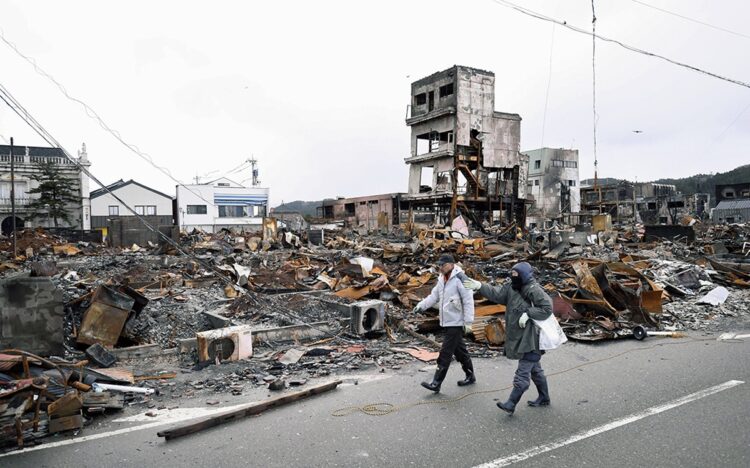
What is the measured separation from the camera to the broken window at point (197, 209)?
53.6m

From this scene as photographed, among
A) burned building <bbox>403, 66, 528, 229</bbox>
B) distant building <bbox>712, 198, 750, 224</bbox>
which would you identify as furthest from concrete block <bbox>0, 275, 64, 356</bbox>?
distant building <bbox>712, 198, 750, 224</bbox>

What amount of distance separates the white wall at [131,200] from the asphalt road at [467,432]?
47787mm

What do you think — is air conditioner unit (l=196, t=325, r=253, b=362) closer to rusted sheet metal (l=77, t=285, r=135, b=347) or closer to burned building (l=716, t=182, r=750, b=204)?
rusted sheet metal (l=77, t=285, r=135, b=347)

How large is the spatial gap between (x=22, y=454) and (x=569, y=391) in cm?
535

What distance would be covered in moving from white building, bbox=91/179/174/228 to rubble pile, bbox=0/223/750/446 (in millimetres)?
33172

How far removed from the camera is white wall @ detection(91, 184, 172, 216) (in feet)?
157

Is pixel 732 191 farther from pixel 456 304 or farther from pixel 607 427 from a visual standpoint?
pixel 607 427

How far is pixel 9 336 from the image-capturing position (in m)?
6.48

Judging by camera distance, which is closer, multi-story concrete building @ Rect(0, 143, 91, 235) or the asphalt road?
the asphalt road

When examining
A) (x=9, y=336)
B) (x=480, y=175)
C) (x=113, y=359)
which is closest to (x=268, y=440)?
(x=113, y=359)

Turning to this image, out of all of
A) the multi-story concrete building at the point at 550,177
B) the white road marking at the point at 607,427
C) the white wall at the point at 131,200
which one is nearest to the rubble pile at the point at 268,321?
the white road marking at the point at 607,427

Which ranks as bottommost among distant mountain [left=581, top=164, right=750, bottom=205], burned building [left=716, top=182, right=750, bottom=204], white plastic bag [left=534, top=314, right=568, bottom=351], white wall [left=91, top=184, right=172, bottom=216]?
white plastic bag [left=534, top=314, right=568, bottom=351]

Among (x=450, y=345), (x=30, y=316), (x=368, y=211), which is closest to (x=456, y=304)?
(x=450, y=345)

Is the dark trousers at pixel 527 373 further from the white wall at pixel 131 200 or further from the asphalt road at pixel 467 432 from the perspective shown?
the white wall at pixel 131 200
